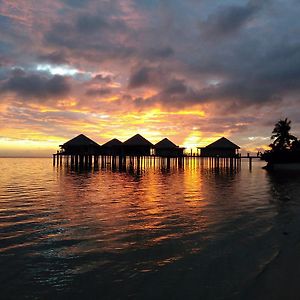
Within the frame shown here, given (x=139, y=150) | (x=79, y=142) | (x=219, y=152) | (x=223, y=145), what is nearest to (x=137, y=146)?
(x=139, y=150)

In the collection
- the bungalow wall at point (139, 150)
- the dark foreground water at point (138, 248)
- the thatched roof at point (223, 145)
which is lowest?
the dark foreground water at point (138, 248)

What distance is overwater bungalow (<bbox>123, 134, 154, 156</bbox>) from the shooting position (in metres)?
46.9

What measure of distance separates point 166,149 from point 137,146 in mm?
5921

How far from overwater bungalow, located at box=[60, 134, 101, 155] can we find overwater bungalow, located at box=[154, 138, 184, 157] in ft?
31.5

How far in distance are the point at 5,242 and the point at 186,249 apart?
4.32 metres

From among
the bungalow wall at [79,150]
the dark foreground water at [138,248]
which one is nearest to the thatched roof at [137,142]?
the bungalow wall at [79,150]

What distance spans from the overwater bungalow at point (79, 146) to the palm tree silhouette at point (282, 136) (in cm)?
2671

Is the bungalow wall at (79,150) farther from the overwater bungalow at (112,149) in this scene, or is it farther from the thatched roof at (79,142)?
the overwater bungalow at (112,149)

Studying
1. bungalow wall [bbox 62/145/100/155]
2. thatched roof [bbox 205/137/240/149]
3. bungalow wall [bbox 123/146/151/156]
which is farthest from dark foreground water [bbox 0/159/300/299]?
bungalow wall [bbox 62/145/100/155]

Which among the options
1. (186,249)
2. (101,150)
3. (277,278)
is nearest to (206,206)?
(186,249)

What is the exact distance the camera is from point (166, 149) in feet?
169

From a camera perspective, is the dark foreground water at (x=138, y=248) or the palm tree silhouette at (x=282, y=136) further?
the palm tree silhouette at (x=282, y=136)

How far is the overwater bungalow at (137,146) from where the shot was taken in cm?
4691

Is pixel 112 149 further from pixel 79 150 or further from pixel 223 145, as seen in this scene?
pixel 223 145
